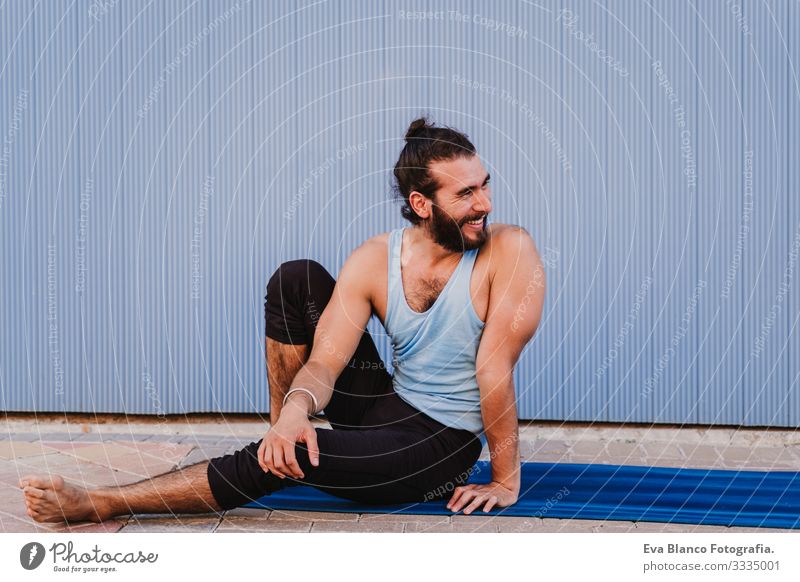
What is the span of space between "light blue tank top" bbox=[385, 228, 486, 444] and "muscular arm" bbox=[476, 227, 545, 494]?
8 cm

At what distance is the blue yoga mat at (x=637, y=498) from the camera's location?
2328mm

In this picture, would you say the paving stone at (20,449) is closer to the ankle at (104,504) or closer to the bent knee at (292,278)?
the ankle at (104,504)

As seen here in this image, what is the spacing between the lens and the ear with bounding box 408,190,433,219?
257 cm

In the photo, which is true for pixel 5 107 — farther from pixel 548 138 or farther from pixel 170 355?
pixel 548 138

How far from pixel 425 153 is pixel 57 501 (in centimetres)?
149

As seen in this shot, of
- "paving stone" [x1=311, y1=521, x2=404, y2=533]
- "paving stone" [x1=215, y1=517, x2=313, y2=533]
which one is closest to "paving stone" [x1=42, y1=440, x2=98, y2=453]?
"paving stone" [x1=215, y1=517, x2=313, y2=533]

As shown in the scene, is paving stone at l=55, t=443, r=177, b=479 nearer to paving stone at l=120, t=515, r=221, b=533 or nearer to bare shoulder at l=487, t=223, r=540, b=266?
paving stone at l=120, t=515, r=221, b=533

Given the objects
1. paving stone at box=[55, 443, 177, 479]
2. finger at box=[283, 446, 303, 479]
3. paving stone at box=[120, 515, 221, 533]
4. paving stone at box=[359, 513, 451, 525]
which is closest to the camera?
finger at box=[283, 446, 303, 479]

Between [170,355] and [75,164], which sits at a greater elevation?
[75,164]

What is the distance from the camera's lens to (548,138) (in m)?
3.66

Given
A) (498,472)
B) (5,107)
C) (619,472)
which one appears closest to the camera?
(498,472)

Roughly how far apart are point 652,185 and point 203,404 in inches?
91.0

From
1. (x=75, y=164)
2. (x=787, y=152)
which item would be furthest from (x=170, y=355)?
(x=787, y=152)

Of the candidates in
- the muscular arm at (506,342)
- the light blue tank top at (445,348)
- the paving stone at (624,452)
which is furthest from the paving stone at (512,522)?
the paving stone at (624,452)
